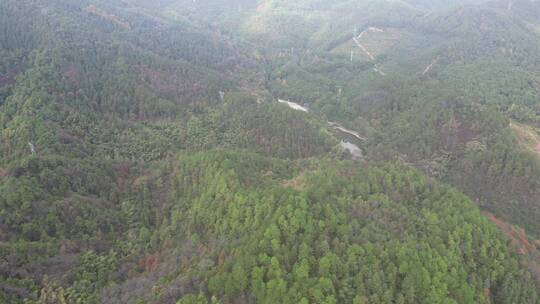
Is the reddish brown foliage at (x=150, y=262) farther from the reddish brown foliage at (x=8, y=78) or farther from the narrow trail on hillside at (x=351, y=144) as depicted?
the reddish brown foliage at (x=8, y=78)

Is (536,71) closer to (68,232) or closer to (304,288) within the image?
(304,288)

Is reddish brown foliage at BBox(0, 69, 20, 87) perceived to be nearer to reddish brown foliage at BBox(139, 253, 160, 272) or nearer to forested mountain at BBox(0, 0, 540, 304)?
forested mountain at BBox(0, 0, 540, 304)

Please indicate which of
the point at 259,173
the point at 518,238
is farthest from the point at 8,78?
the point at 518,238

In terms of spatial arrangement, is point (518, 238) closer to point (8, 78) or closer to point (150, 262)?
point (150, 262)

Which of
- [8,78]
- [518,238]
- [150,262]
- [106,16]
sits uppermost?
[518,238]

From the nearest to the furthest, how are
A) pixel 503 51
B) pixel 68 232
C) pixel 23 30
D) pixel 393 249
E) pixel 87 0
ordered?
pixel 393 249 < pixel 68 232 < pixel 23 30 < pixel 503 51 < pixel 87 0

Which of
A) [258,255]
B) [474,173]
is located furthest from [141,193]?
[474,173]

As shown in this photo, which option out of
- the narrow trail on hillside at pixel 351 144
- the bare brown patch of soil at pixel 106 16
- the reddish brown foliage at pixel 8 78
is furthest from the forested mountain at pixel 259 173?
the bare brown patch of soil at pixel 106 16

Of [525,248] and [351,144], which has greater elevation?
[525,248]
